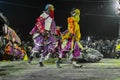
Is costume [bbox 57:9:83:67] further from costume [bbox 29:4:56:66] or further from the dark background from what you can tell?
the dark background

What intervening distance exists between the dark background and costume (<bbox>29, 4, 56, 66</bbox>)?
64.1 feet

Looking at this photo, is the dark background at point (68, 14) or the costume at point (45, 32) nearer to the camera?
the costume at point (45, 32)

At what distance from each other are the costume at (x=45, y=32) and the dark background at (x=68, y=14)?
19.5 m

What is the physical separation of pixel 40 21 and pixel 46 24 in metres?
0.23

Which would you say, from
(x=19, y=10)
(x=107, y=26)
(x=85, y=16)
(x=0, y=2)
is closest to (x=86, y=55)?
(x=0, y=2)

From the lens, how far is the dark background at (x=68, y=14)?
36094 millimetres

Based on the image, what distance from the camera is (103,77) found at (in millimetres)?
10727

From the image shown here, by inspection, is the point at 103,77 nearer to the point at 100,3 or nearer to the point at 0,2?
the point at 0,2

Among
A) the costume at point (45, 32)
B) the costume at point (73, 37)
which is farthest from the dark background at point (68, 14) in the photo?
the costume at point (73, 37)

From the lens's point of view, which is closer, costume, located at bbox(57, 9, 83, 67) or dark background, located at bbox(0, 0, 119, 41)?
costume, located at bbox(57, 9, 83, 67)

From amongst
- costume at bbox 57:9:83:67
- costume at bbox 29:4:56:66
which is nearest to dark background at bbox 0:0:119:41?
costume at bbox 29:4:56:66

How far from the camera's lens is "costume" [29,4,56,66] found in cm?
1437

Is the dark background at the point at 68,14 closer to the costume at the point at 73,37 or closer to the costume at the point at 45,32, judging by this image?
the costume at the point at 45,32

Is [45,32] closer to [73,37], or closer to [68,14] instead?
[73,37]
